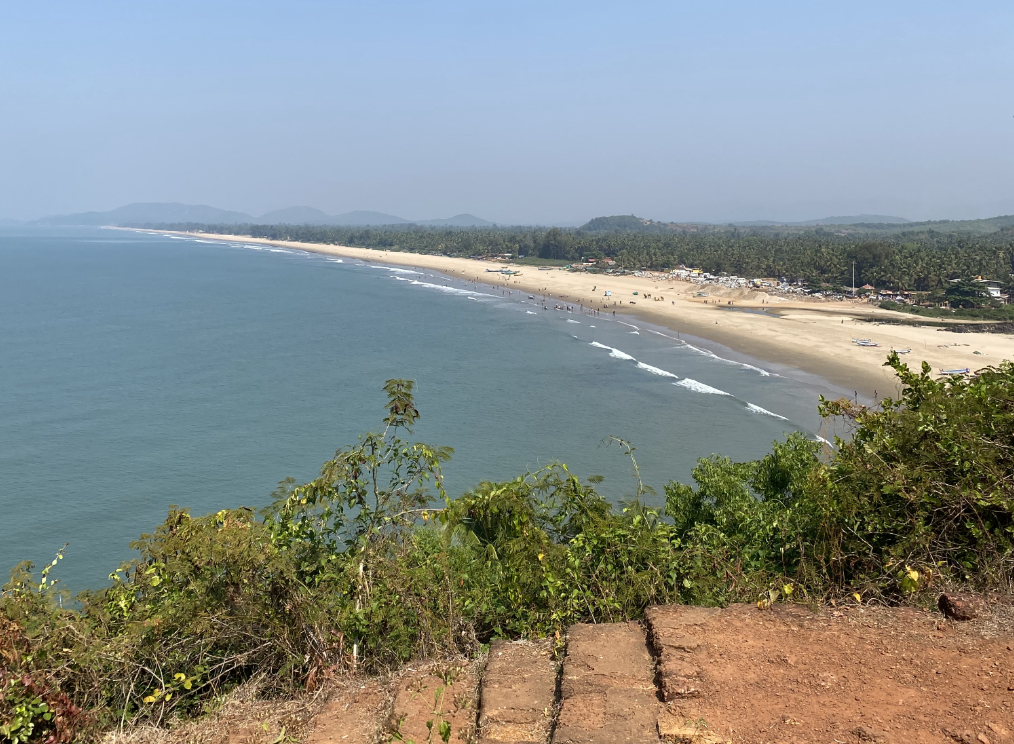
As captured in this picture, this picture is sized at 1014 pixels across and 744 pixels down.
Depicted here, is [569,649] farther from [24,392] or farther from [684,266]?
[684,266]

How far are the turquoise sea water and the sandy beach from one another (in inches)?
117

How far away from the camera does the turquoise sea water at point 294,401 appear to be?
21750 millimetres

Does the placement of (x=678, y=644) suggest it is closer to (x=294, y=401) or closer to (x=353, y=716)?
(x=353, y=716)

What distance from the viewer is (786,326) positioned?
52656 millimetres

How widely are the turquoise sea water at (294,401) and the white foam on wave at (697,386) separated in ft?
0.48

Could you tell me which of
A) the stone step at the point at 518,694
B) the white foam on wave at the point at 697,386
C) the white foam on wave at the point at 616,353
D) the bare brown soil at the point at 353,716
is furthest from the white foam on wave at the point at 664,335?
the bare brown soil at the point at 353,716

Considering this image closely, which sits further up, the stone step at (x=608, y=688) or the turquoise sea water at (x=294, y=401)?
the stone step at (x=608, y=688)

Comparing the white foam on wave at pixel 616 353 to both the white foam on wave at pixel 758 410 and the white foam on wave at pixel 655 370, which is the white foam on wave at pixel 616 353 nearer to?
the white foam on wave at pixel 655 370

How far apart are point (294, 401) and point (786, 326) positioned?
37.1 metres

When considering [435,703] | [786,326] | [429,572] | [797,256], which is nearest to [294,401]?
[429,572]

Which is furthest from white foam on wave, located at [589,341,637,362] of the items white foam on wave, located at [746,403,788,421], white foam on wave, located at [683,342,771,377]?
white foam on wave, located at [746,403,788,421]

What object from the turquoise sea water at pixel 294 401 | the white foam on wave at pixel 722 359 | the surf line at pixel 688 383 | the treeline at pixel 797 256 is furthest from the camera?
the treeline at pixel 797 256

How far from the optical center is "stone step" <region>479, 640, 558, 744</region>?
438cm

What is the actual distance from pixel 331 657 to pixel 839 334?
49512mm
